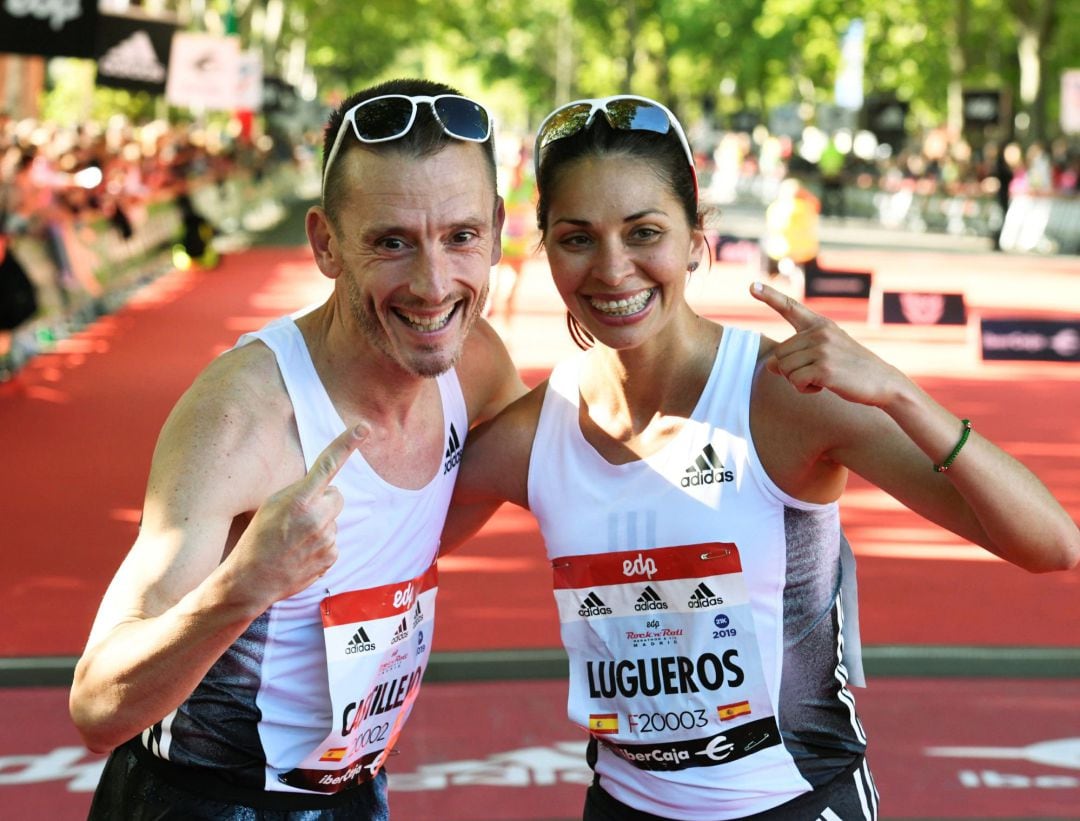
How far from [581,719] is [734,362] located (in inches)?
31.0

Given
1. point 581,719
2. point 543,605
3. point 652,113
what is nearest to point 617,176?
point 652,113

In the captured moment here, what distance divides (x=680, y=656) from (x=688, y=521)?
26 centimetres

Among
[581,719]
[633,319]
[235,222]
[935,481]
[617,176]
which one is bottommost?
[235,222]

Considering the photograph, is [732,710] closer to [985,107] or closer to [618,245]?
[618,245]

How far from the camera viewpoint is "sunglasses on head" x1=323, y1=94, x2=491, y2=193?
114 inches

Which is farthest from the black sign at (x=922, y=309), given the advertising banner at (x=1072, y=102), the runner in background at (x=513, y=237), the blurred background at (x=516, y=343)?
the advertising banner at (x=1072, y=102)

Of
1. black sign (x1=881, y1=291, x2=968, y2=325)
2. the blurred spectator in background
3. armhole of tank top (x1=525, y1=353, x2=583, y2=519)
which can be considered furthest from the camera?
the blurred spectator in background

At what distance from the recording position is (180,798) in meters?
2.79

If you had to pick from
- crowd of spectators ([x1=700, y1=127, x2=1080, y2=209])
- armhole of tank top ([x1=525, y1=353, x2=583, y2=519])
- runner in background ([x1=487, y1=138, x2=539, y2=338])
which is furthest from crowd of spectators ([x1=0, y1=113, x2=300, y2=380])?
crowd of spectators ([x1=700, y1=127, x2=1080, y2=209])

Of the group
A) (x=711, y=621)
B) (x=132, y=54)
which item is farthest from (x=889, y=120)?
(x=711, y=621)

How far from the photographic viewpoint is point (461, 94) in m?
3.06

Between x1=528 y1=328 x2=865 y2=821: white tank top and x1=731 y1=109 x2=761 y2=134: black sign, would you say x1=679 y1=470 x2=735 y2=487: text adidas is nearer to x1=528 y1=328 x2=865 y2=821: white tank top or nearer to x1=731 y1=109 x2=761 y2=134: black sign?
x1=528 y1=328 x2=865 y2=821: white tank top

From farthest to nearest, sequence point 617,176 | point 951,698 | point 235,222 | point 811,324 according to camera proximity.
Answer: point 235,222, point 951,698, point 617,176, point 811,324

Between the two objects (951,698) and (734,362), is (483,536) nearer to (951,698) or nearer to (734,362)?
(951,698)
